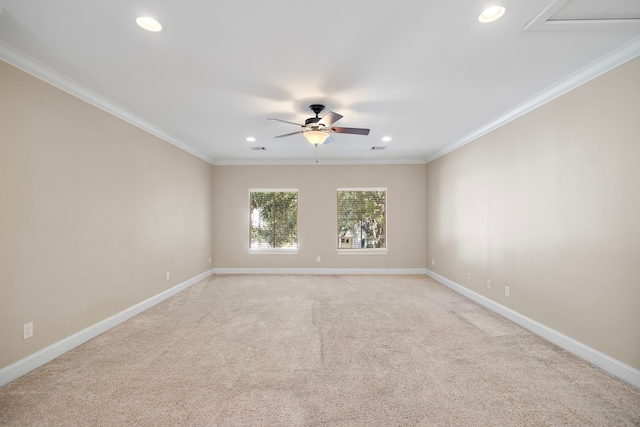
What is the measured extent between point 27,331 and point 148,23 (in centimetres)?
269

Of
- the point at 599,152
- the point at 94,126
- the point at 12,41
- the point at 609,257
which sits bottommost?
the point at 609,257

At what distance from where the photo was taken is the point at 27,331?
2523 millimetres

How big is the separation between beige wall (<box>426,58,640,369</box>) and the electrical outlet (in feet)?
16.2

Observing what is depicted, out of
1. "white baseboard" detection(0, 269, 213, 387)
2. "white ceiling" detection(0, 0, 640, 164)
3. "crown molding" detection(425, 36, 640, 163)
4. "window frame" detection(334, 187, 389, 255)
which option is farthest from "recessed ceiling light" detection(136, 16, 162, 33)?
"window frame" detection(334, 187, 389, 255)

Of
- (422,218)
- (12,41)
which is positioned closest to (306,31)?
(12,41)

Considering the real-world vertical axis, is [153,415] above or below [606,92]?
below

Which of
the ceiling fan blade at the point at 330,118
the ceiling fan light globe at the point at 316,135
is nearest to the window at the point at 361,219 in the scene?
the ceiling fan light globe at the point at 316,135

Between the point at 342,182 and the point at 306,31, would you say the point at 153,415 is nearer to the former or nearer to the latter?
the point at 306,31

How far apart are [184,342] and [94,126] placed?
2.58 metres

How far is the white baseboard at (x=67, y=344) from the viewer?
7.82 feet

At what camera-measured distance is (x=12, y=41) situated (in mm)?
2256

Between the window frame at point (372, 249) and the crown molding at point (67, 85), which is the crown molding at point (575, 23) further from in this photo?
the window frame at point (372, 249)

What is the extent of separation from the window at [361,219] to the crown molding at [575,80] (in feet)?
9.74

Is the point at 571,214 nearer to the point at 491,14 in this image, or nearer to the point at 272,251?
the point at 491,14
